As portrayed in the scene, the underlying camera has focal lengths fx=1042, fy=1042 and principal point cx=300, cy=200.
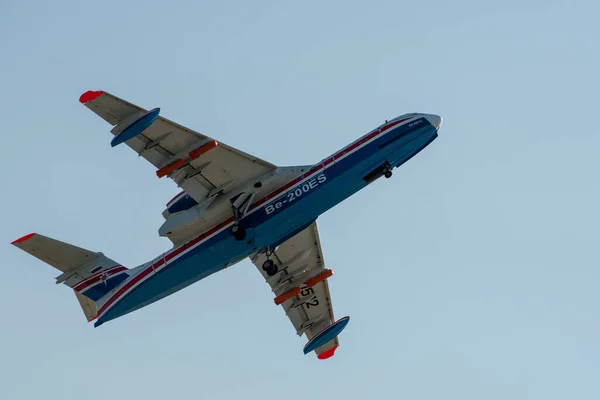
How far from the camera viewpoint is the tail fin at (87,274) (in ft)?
127

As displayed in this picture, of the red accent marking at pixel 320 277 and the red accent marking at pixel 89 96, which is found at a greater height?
the red accent marking at pixel 89 96

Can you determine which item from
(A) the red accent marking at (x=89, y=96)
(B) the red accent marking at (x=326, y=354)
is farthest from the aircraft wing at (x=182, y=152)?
(B) the red accent marking at (x=326, y=354)

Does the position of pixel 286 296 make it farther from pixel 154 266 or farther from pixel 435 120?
pixel 435 120

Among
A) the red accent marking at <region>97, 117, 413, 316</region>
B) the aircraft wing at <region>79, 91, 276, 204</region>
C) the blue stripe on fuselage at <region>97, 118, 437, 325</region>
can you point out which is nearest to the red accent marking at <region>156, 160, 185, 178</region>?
the aircraft wing at <region>79, 91, 276, 204</region>

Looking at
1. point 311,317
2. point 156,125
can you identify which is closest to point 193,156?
point 156,125

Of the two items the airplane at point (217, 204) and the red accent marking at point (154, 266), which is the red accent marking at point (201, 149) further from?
the red accent marking at point (154, 266)

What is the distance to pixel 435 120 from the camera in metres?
36.5

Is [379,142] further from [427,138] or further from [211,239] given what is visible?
[211,239]

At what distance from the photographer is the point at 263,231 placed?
37.2m

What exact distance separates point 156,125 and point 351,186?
716cm

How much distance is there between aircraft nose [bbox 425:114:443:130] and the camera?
36.5 metres

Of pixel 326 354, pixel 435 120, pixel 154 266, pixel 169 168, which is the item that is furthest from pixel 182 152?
pixel 326 354

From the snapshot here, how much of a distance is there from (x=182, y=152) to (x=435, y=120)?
8888 millimetres

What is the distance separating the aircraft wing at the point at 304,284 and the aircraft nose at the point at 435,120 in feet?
22.2
